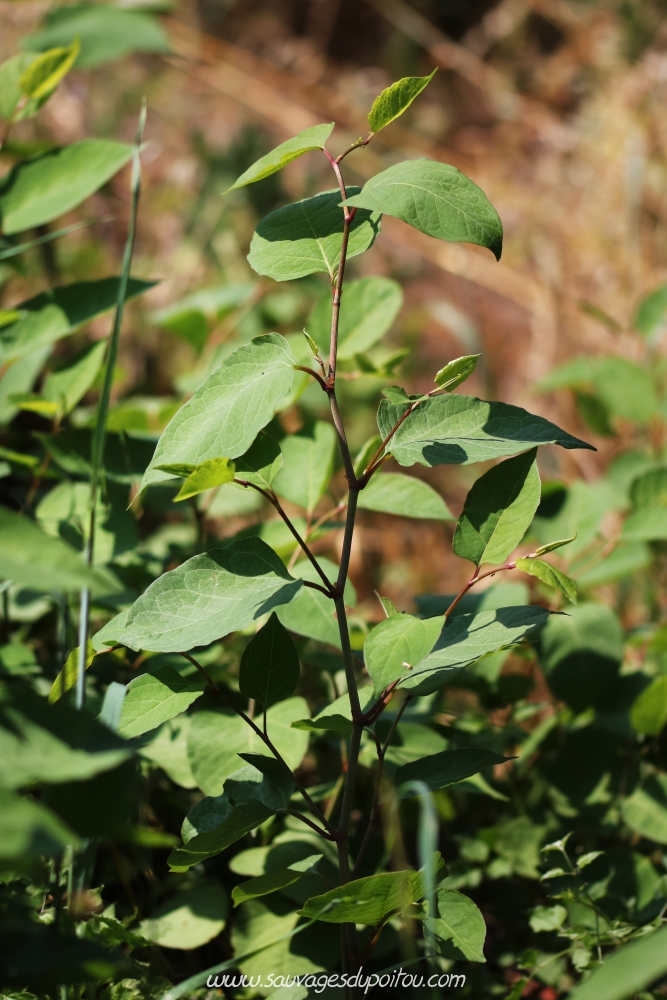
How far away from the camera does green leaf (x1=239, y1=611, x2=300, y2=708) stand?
1.66 feet

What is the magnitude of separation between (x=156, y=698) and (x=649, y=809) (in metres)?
0.43

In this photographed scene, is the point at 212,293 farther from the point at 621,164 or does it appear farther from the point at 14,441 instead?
the point at 621,164

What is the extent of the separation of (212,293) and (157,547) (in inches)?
16.2

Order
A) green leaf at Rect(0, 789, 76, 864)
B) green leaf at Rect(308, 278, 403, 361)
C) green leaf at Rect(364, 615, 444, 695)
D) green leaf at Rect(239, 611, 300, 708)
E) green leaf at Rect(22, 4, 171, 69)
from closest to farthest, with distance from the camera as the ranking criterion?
1. green leaf at Rect(0, 789, 76, 864)
2. green leaf at Rect(364, 615, 444, 695)
3. green leaf at Rect(239, 611, 300, 708)
4. green leaf at Rect(308, 278, 403, 361)
5. green leaf at Rect(22, 4, 171, 69)

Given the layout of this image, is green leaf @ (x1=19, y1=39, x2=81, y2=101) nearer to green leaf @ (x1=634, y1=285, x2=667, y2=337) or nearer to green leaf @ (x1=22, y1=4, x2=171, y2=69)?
green leaf @ (x1=22, y1=4, x2=171, y2=69)

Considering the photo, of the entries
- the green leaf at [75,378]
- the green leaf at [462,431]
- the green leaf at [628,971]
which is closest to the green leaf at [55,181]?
the green leaf at [75,378]

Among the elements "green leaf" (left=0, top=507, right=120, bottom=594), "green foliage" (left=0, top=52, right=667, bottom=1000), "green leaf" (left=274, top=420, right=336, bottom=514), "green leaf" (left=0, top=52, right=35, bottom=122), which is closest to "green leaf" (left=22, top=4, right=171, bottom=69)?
"green foliage" (left=0, top=52, right=667, bottom=1000)

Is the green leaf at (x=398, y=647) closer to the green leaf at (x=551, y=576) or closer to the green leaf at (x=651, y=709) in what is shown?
the green leaf at (x=551, y=576)

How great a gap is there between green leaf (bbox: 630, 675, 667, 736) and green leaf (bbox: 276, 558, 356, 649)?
26cm

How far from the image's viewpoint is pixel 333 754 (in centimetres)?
82

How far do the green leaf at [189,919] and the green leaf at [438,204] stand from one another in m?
0.50

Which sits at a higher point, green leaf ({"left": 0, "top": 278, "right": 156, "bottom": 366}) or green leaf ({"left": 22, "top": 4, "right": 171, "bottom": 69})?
green leaf ({"left": 22, "top": 4, "right": 171, "bottom": 69})

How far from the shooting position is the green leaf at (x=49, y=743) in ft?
0.96

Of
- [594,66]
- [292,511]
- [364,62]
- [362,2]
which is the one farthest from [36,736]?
[362,2]
